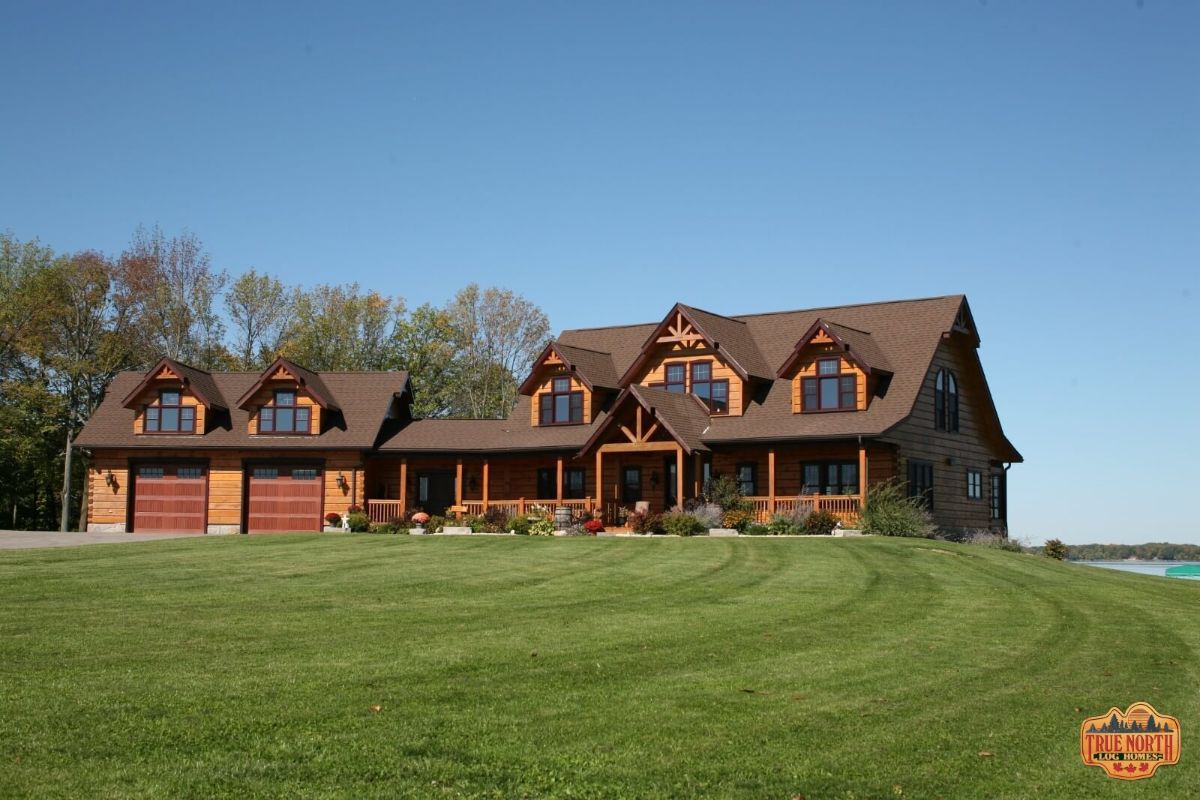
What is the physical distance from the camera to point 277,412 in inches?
1889

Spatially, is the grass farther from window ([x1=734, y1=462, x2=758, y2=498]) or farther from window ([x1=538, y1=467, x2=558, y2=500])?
window ([x1=538, y1=467, x2=558, y2=500])

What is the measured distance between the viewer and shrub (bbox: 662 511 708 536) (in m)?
38.1

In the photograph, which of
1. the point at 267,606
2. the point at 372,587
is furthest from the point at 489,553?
the point at 267,606

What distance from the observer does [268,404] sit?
48000 mm

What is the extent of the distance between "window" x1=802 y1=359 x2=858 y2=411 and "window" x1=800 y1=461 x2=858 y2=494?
1.92 metres

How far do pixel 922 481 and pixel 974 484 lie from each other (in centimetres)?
574

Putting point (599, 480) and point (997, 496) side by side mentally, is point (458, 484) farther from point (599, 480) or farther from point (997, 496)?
point (997, 496)

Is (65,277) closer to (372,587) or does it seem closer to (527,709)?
(372,587)

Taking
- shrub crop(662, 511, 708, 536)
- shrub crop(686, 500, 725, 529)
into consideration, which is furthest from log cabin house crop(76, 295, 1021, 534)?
shrub crop(662, 511, 708, 536)

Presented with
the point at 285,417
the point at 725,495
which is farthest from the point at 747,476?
the point at 285,417

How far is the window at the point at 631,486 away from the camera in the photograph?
147ft

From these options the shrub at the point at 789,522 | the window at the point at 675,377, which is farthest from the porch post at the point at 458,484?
the shrub at the point at 789,522

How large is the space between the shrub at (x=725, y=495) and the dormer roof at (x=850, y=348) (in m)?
4.26

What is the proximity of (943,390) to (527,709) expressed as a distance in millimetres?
35164
